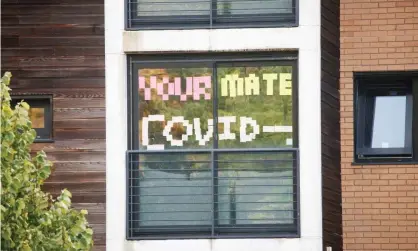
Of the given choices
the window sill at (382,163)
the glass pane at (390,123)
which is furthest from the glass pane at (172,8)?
the window sill at (382,163)

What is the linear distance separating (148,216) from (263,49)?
254 cm

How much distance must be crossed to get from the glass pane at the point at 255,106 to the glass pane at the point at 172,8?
2.65 feet

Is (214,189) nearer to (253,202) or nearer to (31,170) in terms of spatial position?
(253,202)

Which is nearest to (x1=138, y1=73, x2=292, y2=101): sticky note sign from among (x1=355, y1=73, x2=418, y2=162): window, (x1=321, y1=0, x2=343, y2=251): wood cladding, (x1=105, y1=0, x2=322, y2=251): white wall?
(x1=105, y1=0, x2=322, y2=251): white wall

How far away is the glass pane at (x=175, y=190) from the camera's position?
1487 centimetres

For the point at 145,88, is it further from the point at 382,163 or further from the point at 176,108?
the point at 382,163

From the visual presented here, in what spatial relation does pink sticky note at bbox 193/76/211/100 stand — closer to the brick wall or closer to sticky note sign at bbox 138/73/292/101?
sticky note sign at bbox 138/73/292/101

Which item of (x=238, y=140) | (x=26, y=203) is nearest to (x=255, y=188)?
(x=238, y=140)

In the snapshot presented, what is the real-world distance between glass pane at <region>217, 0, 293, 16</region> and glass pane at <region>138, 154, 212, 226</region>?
6.09 ft

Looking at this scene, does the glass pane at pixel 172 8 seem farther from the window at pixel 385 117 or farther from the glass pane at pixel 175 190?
the window at pixel 385 117

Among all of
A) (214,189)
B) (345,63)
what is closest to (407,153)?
(345,63)

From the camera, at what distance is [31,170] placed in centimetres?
1124

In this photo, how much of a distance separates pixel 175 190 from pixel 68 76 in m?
1.97

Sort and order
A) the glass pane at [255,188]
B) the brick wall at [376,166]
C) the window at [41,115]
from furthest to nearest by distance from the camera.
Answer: the window at [41,115] → the glass pane at [255,188] → the brick wall at [376,166]
